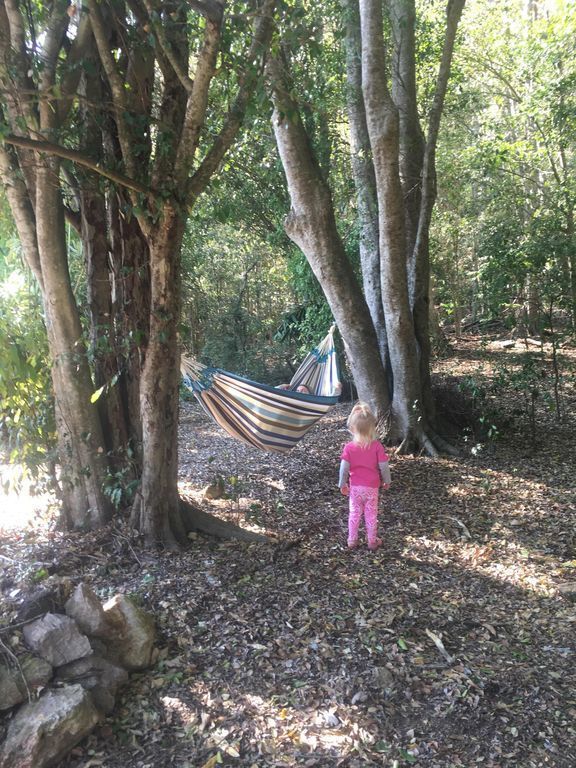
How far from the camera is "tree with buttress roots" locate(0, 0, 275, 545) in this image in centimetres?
233

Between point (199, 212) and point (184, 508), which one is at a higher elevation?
point (199, 212)

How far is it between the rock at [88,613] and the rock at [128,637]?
3 cm

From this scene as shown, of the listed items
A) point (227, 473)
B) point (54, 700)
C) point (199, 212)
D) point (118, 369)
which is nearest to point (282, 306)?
point (199, 212)

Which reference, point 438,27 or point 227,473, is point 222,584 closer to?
point 227,473

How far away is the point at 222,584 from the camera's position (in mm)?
2402

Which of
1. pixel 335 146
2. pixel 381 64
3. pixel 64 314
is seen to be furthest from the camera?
pixel 335 146

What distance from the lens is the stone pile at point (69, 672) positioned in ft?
4.91

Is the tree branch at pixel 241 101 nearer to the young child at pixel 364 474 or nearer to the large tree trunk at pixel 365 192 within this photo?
the young child at pixel 364 474

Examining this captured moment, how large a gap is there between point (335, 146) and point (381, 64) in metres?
2.16

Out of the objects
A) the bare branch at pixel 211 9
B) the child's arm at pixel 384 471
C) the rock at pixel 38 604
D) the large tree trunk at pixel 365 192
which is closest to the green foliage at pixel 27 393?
the rock at pixel 38 604

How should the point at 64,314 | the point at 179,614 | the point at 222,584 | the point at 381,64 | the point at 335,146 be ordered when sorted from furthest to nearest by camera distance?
1. the point at 335,146
2. the point at 381,64
3. the point at 64,314
4. the point at 222,584
5. the point at 179,614

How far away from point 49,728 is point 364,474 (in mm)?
1794

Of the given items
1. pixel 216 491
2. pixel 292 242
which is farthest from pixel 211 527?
pixel 292 242

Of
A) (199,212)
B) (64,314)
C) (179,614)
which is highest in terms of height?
(199,212)
